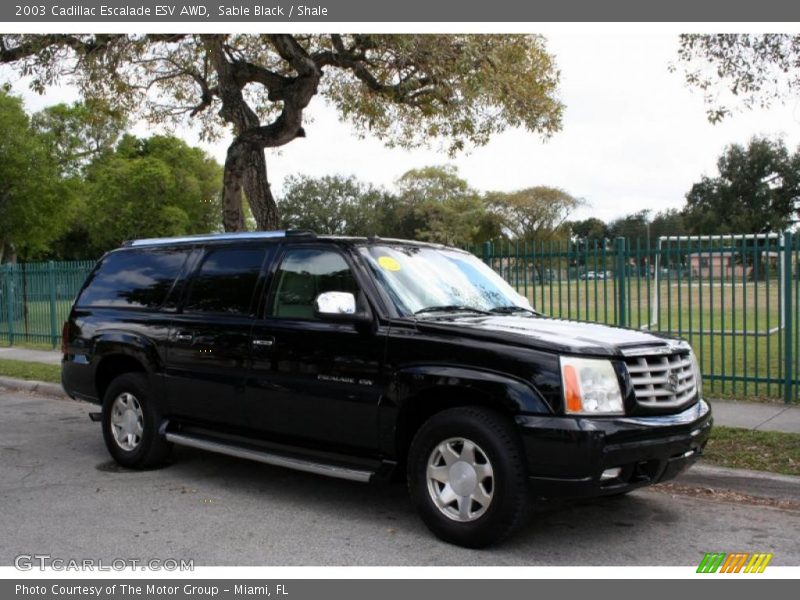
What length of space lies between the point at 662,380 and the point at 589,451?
0.83 meters

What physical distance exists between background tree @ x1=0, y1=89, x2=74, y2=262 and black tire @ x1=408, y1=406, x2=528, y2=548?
86.3 ft

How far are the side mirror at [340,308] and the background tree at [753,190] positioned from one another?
5842cm

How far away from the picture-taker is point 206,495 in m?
6.09

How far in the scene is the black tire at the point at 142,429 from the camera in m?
6.64

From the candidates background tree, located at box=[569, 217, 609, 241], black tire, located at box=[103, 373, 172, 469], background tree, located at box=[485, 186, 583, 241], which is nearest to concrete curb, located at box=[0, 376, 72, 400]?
black tire, located at box=[103, 373, 172, 469]

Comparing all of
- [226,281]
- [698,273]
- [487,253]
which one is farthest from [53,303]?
[698,273]

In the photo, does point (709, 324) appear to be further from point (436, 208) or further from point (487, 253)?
point (436, 208)

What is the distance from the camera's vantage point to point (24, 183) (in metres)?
27.5

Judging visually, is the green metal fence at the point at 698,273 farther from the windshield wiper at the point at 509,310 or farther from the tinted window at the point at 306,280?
the tinted window at the point at 306,280

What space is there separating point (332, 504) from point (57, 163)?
93.4 feet

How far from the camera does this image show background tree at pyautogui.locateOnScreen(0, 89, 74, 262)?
27031 mm

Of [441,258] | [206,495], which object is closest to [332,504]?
[206,495]

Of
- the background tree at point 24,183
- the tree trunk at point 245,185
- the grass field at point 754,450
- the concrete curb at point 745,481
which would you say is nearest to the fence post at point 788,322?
the grass field at point 754,450

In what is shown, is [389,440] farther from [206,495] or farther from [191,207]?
[191,207]
